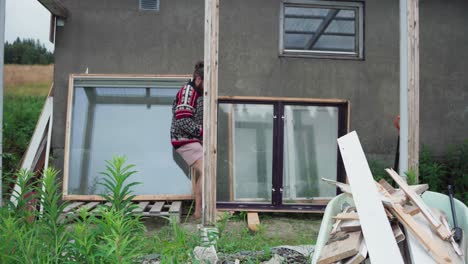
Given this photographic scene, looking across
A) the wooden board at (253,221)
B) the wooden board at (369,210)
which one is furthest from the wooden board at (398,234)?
the wooden board at (253,221)

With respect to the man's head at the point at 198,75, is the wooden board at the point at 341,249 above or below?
below

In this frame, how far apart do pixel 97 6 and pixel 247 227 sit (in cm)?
372

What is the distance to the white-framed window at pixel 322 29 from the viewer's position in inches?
259

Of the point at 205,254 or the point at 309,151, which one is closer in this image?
the point at 205,254

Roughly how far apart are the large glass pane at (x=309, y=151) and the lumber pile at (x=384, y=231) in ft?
7.51

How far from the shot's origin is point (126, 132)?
240 inches

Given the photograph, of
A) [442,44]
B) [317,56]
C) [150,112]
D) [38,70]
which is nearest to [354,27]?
[317,56]

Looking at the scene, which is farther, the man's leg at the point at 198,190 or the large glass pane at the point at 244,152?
the large glass pane at the point at 244,152

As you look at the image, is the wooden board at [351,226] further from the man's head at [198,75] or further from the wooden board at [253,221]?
the man's head at [198,75]

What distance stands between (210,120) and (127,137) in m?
2.30

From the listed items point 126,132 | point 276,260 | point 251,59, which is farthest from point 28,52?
point 276,260

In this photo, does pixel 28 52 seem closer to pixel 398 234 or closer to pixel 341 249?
pixel 341 249

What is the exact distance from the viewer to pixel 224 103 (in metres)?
5.67

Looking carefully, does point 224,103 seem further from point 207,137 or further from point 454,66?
point 454,66
